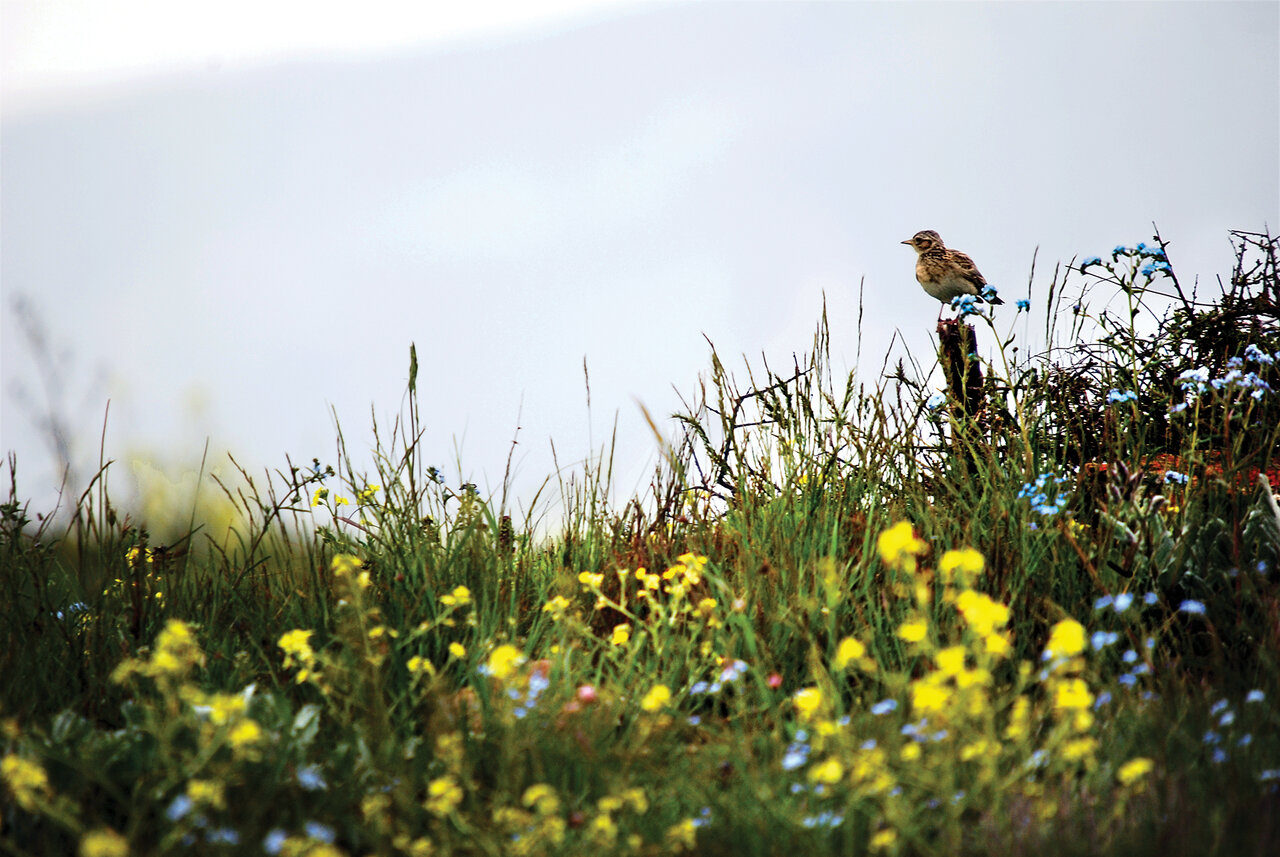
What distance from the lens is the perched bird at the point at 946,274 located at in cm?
595

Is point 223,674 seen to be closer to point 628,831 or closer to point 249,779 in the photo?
Answer: point 249,779

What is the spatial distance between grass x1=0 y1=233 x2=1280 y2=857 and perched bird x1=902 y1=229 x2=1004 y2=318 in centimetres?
96

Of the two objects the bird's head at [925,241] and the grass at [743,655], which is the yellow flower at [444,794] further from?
the bird's head at [925,241]

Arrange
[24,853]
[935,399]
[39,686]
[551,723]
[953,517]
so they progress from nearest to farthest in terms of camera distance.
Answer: [24,853]
[551,723]
[39,686]
[953,517]
[935,399]

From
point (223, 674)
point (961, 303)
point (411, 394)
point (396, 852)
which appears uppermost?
point (961, 303)

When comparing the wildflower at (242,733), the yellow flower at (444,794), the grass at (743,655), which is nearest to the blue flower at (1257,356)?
the grass at (743,655)

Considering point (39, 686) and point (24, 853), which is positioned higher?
point (39, 686)

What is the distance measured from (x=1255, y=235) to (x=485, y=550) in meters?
4.44

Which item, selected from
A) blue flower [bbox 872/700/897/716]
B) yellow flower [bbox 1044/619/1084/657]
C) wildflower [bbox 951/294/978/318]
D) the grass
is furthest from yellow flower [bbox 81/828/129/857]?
wildflower [bbox 951/294/978/318]

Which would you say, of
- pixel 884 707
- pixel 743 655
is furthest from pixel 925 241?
pixel 884 707

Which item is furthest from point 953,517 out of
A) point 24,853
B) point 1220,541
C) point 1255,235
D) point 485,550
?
point 24,853

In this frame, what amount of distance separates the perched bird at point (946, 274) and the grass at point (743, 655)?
96 cm

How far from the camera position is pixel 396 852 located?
7.57ft

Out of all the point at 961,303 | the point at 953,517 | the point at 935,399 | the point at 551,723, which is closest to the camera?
the point at 551,723
